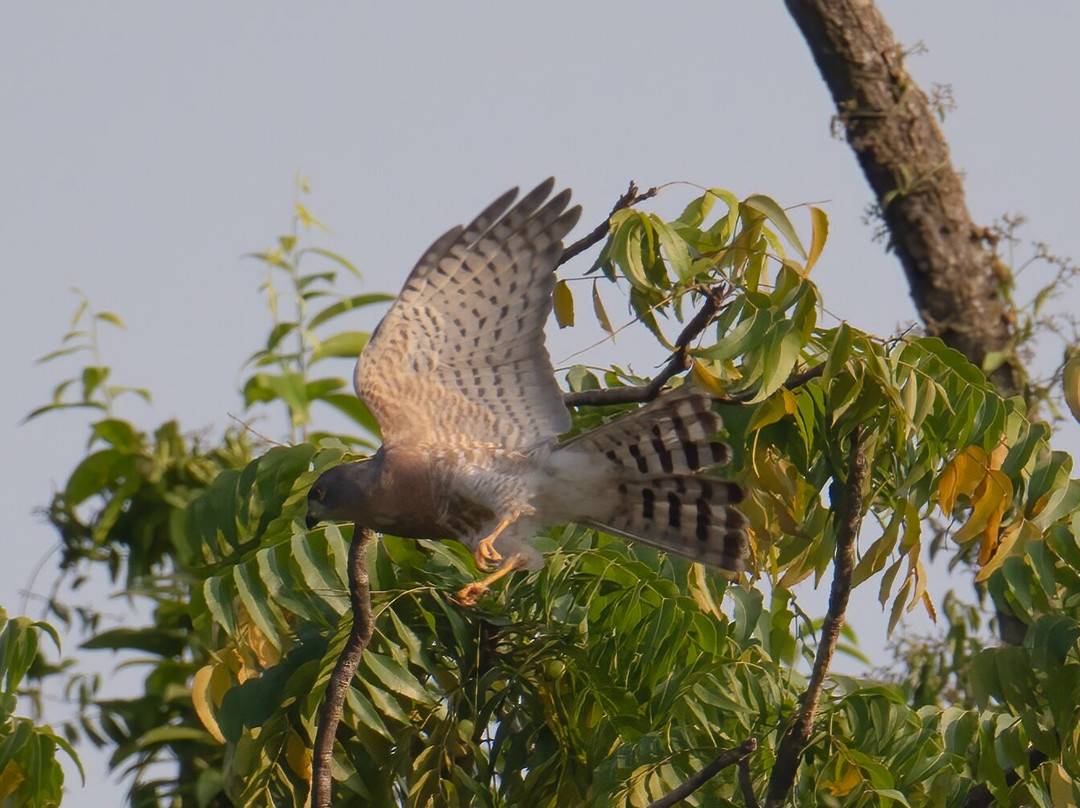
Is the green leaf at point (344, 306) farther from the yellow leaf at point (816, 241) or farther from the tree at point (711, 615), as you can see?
the yellow leaf at point (816, 241)

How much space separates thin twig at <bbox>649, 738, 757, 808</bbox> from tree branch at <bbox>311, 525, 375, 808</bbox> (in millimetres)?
675

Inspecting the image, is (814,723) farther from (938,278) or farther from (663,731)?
(938,278)

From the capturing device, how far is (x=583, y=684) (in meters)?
3.66

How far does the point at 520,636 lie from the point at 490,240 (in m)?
1.22

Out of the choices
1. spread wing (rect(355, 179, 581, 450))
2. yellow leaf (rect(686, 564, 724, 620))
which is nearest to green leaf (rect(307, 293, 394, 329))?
spread wing (rect(355, 179, 581, 450))

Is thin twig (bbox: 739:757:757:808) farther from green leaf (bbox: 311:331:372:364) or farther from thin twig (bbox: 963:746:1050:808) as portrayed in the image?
green leaf (bbox: 311:331:372:364)

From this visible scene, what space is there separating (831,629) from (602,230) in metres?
1.22

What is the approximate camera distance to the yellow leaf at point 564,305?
4.16 m

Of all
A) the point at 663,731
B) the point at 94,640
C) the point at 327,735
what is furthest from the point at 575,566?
the point at 94,640

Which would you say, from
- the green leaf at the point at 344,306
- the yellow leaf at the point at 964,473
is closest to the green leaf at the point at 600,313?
the yellow leaf at the point at 964,473

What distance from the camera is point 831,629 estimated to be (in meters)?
3.30

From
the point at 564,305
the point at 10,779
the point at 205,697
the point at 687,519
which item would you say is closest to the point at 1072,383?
the point at 687,519

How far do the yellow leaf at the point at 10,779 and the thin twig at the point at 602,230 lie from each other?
72.3 inches

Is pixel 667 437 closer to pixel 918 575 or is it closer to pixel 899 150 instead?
pixel 918 575
